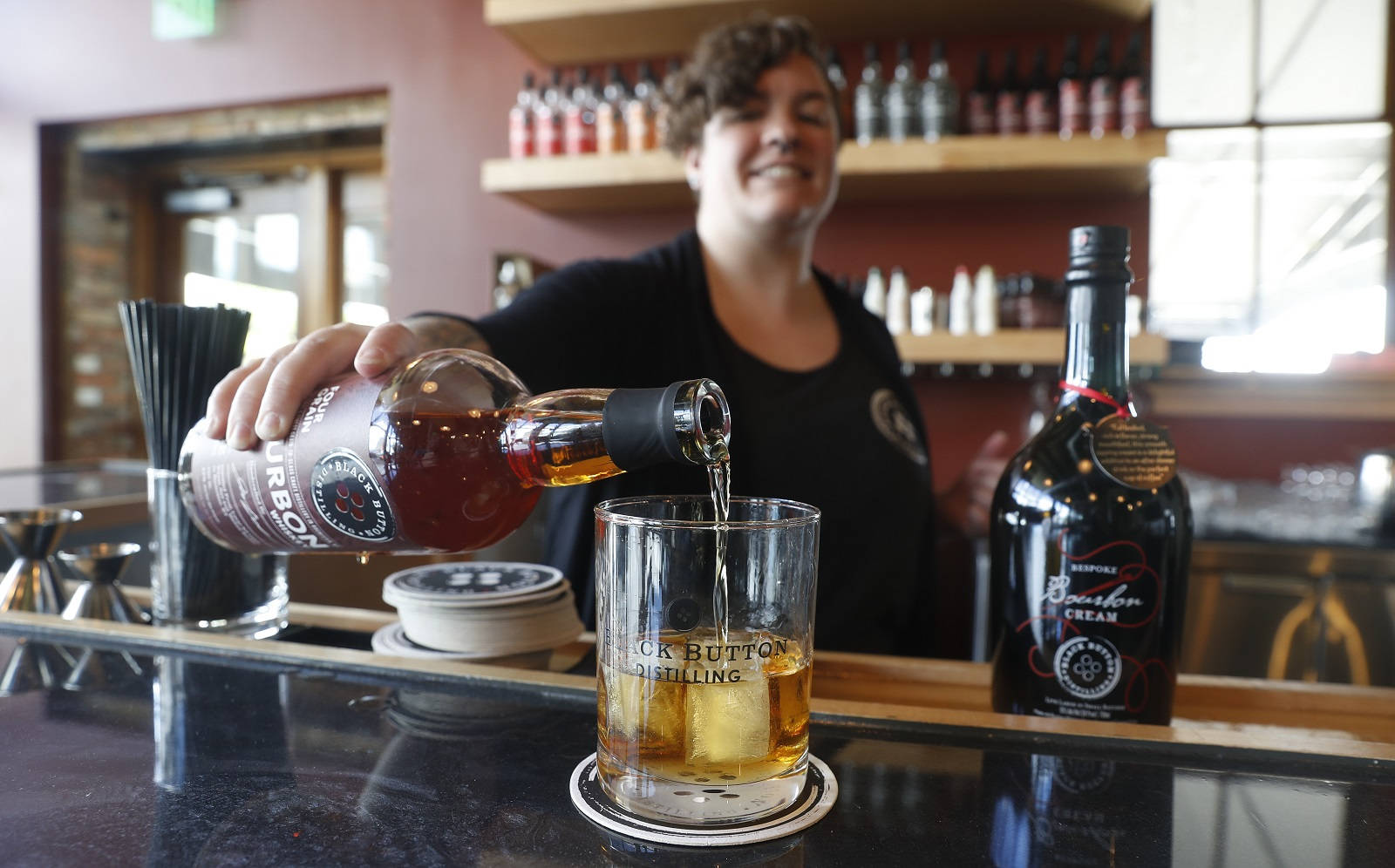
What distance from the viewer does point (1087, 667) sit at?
583 mm

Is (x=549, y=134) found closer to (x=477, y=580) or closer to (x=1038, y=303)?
(x=1038, y=303)

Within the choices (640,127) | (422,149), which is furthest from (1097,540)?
(422,149)

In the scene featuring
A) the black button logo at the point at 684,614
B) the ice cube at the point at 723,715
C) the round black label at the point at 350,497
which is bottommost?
the ice cube at the point at 723,715

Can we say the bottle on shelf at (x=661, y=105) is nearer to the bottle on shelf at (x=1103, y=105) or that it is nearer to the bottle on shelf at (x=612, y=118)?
the bottle on shelf at (x=612, y=118)

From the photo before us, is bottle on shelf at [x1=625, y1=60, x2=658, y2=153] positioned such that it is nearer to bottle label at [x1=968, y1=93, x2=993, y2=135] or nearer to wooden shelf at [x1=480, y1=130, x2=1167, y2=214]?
wooden shelf at [x1=480, y1=130, x2=1167, y2=214]

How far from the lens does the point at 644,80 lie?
9.42 ft

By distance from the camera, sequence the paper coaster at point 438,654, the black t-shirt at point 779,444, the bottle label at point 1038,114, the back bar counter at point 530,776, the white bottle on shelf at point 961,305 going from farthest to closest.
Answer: the white bottle on shelf at point 961,305 → the bottle label at point 1038,114 → the black t-shirt at point 779,444 → the paper coaster at point 438,654 → the back bar counter at point 530,776

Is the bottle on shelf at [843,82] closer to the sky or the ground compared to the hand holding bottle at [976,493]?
closer to the sky

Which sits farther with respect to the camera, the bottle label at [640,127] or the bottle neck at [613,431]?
the bottle label at [640,127]

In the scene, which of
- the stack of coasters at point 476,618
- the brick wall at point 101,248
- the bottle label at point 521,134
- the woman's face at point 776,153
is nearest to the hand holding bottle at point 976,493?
the woman's face at point 776,153

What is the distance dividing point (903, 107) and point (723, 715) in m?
2.42

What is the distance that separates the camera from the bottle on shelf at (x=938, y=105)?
2.54 metres

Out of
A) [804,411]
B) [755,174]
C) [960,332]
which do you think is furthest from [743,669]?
[960,332]

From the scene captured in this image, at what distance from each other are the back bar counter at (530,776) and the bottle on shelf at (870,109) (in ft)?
7.04
